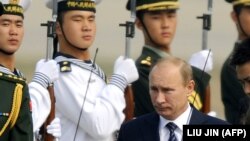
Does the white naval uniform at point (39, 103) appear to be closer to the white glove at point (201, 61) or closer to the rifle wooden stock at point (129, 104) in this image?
the rifle wooden stock at point (129, 104)

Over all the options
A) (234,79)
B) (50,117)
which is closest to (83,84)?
(50,117)

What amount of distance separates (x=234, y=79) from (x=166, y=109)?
3184 millimetres

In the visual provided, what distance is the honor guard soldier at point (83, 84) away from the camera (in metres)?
13.3

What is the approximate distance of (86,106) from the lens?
1327 cm

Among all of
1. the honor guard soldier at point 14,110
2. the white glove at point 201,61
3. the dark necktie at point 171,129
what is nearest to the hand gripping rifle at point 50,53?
the white glove at point 201,61

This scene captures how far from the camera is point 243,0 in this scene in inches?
579

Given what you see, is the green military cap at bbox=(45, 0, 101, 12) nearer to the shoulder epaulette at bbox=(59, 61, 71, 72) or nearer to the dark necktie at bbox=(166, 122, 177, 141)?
the shoulder epaulette at bbox=(59, 61, 71, 72)

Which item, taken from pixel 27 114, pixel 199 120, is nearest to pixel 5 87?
pixel 27 114

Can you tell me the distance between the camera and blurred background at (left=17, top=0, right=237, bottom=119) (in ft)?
69.4

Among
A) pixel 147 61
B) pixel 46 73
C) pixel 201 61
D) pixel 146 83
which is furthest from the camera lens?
pixel 201 61

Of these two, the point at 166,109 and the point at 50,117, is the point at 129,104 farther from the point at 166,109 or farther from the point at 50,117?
the point at 166,109

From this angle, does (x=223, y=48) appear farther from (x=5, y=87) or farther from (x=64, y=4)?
(x=5, y=87)

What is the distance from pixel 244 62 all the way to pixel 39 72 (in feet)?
6.94

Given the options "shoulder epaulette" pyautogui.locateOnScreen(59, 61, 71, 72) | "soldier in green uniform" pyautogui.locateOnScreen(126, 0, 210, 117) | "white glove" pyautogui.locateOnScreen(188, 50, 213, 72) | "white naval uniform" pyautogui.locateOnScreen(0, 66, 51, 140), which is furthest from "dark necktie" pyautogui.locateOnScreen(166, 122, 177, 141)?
"white glove" pyautogui.locateOnScreen(188, 50, 213, 72)
